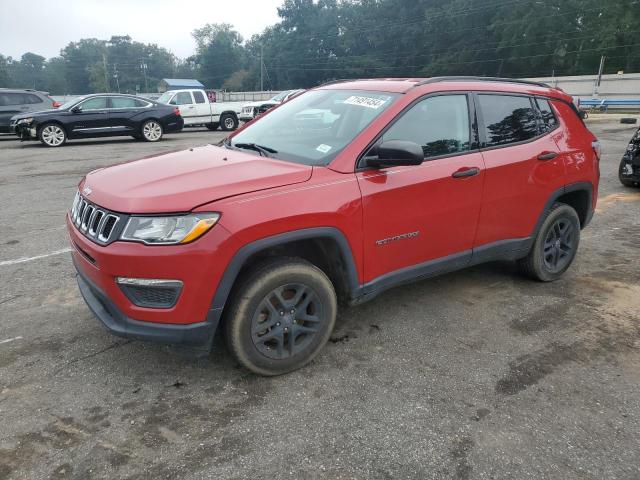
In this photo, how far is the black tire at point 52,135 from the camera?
14.2 m

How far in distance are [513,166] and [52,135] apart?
1425 cm

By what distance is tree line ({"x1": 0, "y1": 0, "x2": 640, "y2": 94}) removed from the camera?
175 feet

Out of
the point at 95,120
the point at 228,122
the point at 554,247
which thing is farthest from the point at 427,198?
the point at 228,122

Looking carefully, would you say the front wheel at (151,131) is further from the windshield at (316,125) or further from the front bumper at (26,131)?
the windshield at (316,125)

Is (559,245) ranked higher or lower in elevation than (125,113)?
lower

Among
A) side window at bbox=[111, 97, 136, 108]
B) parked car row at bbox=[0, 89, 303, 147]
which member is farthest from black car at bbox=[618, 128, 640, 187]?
side window at bbox=[111, 97, 136, 108]

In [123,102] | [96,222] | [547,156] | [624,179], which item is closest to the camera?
[96,222]

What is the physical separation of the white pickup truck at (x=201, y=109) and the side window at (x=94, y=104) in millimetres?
4368

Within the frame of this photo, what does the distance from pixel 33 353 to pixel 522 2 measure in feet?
218

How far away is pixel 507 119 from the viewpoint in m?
3.96

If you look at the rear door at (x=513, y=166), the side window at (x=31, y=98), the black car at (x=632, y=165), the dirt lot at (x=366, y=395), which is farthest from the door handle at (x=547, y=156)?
the side window at (x=31, y=98)

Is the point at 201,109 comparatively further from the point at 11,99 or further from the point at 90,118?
the point at 11,99

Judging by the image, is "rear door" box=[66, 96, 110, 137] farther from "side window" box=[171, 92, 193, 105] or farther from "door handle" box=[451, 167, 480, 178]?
"door handle" box=[451, 167, 480, 178]

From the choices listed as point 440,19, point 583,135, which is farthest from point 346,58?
point 583,135
